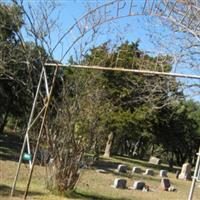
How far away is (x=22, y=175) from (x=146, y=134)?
28.0 meters

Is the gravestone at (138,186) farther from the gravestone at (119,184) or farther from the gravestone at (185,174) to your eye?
the gravestone at (185,174)

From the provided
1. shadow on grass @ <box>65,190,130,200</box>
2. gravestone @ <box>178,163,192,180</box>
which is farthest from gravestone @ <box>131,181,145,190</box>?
gravestone @ <box>178,163,192,180</box>

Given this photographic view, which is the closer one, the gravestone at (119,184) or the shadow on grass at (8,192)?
the shadow on grass at (8,192)

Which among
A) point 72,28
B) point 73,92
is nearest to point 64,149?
point 73,92

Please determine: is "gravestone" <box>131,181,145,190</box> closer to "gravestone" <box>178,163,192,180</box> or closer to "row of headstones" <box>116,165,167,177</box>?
"row of headstones" <box>116,165,167,177</box>

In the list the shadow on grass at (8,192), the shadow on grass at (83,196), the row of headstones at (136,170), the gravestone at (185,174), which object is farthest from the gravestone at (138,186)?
the gravestone at (185,174)

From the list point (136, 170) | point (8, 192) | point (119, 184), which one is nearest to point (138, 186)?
point (119, 184)

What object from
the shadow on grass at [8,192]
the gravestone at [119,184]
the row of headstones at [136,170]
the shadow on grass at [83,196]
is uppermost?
the row of headstones at [136,170]

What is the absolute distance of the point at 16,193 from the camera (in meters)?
11.0

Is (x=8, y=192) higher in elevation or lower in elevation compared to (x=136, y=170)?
lower

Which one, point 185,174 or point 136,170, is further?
point 185,174

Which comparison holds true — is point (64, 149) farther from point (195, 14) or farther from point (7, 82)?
point (7, 82)

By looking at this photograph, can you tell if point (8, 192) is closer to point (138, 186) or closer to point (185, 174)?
point (138, 186)

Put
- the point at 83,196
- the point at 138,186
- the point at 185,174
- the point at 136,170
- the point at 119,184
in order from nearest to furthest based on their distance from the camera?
1. the point at 83,196
2. the point at 119,184
3. the point at 138,186
4. the point at 136,170
5. the point at 185,174
